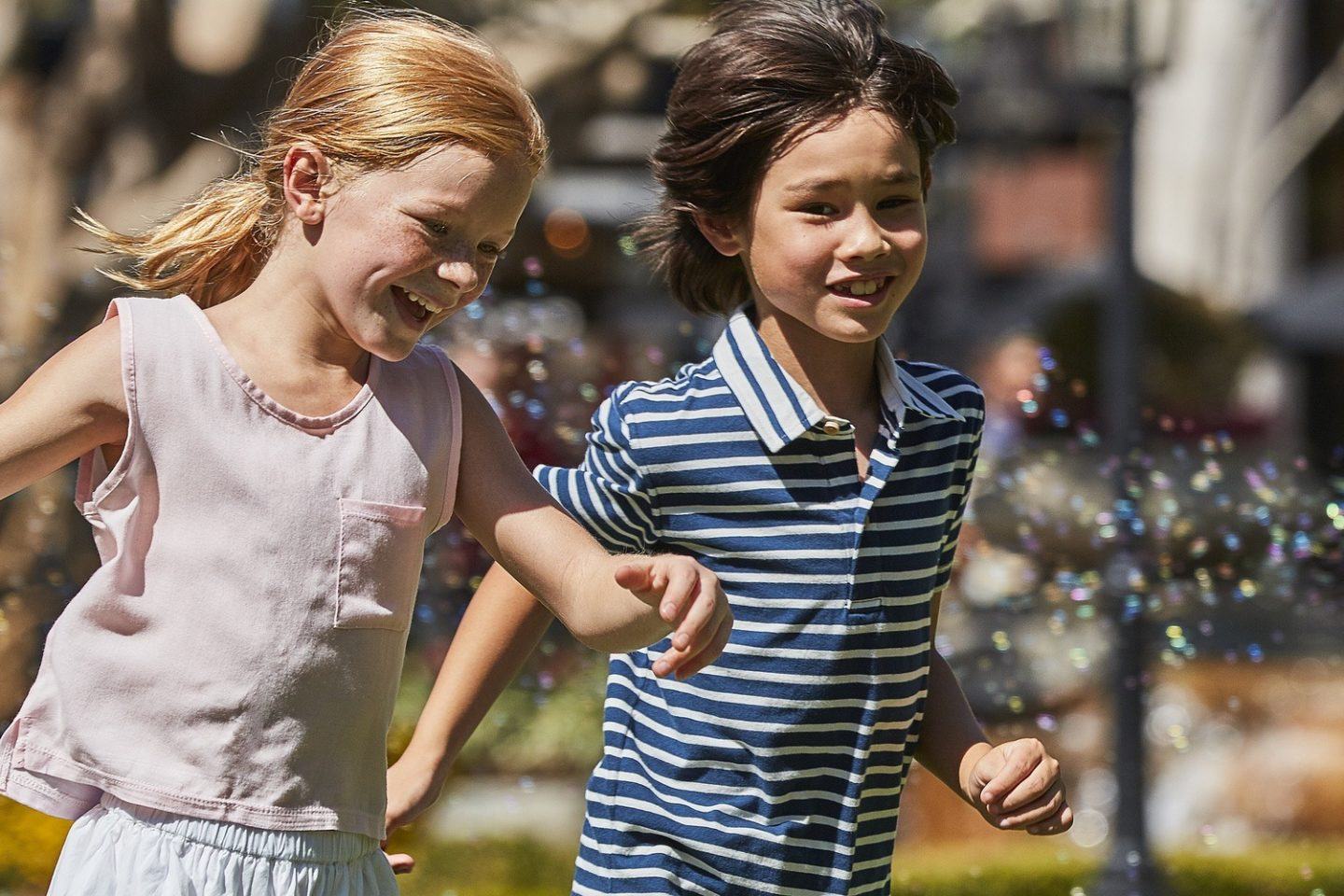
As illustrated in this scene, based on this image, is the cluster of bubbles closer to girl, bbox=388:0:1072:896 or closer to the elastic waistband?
girl, bbox=388:0:1072:896

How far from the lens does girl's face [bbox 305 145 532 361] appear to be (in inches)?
63.5

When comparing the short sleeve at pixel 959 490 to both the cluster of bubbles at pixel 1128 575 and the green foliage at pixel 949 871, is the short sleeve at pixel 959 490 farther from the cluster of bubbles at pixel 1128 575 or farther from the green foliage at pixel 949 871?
the green foliage at pixel 949 871

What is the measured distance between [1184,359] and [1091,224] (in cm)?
656

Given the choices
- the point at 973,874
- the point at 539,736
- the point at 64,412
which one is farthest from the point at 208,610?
the point at 539,736

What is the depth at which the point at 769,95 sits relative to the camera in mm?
1965

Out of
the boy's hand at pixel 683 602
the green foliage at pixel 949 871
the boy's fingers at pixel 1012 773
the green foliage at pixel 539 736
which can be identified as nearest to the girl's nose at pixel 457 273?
the boy's hand at pixel 683 602

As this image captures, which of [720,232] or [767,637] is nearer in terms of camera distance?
[767,637]

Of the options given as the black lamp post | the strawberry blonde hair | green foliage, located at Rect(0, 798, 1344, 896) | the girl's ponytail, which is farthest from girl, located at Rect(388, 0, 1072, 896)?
green foliage, located at Rect(0, 798, 1344, 896)

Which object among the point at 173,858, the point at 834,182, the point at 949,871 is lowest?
the point at 949,871

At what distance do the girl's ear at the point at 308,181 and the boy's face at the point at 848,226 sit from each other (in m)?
0.54

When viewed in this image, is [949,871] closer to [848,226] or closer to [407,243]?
[848,226]

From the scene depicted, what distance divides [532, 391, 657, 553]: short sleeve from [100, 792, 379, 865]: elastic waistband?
484 mm

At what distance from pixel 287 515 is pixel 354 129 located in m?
0.38

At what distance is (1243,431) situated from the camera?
11969mm
